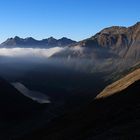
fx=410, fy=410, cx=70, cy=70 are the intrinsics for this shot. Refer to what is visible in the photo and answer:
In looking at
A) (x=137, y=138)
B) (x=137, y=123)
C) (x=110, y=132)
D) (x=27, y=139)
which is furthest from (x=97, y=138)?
(x=27, y=139)

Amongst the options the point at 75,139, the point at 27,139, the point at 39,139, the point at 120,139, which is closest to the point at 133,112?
the point at 75,139

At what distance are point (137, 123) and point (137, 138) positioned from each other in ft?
49.1

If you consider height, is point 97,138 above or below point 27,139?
above

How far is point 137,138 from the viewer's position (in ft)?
213

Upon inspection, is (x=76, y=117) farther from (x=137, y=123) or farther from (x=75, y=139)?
(x=137, y=123)

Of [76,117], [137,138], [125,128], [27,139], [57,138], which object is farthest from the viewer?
[76,117]

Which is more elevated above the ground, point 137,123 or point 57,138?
point 137,123

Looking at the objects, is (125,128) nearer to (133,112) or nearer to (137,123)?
(137,123)

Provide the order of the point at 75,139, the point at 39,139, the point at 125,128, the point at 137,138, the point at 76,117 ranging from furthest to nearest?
the point at 76,117
the point at 39,139
the point at 75,139
the point at 125,128
the point at 137,138

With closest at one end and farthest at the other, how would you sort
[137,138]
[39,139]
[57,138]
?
[137,138], [57,138], [39,139]

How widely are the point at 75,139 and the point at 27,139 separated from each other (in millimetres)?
60927

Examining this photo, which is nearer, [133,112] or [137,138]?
[137,138]

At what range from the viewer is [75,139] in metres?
93.9

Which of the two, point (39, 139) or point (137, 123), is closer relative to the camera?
point (137, 123)
